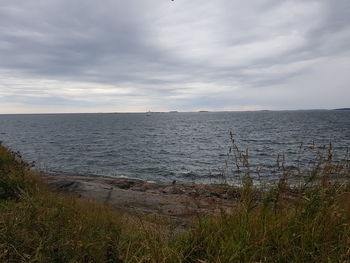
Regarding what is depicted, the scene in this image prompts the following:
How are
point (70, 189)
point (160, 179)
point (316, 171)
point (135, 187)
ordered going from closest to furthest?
point (316, 171)
point (70, 189)
point (135, 187)
point (160, 179)

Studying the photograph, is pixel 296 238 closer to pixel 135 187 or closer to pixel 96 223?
pixel 96 223

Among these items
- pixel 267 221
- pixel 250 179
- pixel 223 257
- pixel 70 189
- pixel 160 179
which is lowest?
pixel 160 179

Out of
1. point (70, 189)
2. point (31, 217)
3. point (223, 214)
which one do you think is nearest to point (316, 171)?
point (223, 214)

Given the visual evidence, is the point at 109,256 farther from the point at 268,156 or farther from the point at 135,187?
the point at 268,156

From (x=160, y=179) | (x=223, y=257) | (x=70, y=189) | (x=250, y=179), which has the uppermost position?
(x=250, y=179)

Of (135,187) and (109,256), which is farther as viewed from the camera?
(135,187)

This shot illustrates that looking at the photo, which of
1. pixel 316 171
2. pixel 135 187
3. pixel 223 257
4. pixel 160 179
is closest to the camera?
pixel 223 257

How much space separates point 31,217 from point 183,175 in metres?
17.9

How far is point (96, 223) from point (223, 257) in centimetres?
264

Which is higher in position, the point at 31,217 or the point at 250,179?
the point at 250,179

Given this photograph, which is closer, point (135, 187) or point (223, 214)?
point (223, 214)

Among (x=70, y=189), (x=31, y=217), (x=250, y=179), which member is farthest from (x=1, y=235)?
(x=70, y=189)

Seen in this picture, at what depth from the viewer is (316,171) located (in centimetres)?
368

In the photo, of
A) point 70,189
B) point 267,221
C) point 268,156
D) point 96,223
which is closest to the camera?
point 267,221
